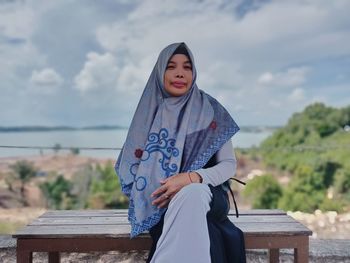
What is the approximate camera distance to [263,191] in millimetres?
5340

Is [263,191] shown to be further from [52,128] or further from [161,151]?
[161,151]

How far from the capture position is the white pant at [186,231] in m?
1.42

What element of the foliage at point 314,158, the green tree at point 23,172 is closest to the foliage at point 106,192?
the green tree at point 23,172

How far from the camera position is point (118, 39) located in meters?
4.62

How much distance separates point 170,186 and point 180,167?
0.43ft

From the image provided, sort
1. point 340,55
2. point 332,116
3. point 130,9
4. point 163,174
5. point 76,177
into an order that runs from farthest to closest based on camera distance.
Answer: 1. point 332,116
2. point 76,177
3. point 340,55
4. point 130,9
5. point 163,174

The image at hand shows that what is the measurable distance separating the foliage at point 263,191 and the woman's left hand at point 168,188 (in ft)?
12.2

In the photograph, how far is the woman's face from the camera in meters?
1.74

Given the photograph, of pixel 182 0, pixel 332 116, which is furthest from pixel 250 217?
pixel 332 116

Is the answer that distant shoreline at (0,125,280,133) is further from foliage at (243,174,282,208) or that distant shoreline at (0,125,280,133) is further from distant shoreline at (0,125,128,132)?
foliage at (243,174,282,208)

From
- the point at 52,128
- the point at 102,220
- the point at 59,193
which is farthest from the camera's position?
the point at 59,193

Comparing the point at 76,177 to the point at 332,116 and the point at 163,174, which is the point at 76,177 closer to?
the point at 332,116

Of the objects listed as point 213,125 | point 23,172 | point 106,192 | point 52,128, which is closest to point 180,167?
point 213,125

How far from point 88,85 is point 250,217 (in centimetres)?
311
